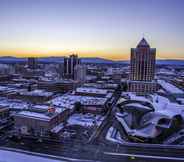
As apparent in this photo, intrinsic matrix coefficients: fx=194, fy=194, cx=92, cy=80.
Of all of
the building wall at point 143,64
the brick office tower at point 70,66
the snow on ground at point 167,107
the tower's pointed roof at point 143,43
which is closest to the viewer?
the snow on ground at point 167,107

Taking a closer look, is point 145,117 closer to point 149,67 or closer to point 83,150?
point 83,150

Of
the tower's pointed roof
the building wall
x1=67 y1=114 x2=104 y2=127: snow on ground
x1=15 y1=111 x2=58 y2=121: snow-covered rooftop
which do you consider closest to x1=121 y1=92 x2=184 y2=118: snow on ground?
x1=67 y1=114 x2=104 y2=127: snow on ground

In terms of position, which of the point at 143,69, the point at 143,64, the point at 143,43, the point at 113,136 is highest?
the point at 143,43

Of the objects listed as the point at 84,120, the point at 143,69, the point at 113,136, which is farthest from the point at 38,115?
the point at 143,69

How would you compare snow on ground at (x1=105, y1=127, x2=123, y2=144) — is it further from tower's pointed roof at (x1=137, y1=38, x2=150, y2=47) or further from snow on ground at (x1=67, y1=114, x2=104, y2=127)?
tower's pointed roof at (x1=137, y1=38, x2=150, y2=47)

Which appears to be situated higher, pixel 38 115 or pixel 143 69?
pixel 143 69

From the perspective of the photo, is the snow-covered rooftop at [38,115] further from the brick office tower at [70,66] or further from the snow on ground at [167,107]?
the brick office tower at [70,66]

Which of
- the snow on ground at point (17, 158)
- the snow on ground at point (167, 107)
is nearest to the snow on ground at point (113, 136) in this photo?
the snow on ground at point (167, 107)

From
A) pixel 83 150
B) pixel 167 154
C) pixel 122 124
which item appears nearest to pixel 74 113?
pixel 122 124

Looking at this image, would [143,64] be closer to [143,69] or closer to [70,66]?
[143,69]
